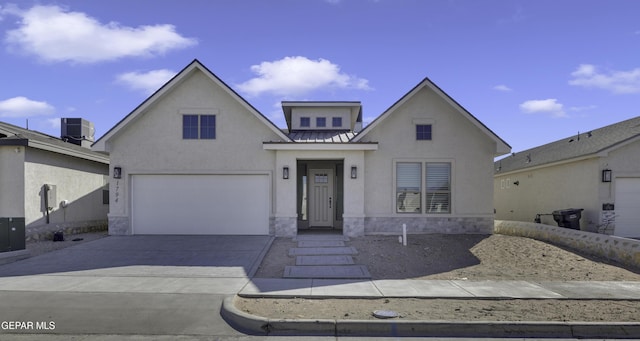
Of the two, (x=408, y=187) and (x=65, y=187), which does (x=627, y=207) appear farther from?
(x=65, y=187)

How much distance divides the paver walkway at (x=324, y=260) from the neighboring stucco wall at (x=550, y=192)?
9.64 metres

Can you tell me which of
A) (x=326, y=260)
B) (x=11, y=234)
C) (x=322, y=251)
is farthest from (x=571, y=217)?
(x=11, y=234)

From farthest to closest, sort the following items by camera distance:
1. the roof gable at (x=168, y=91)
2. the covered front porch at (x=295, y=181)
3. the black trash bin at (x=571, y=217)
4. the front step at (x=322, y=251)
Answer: the black trash bin at (x=571, y=217) < the roof gable at (x=168, y=91) < the covered front porch at (x=295, y=181) < the front step at (x=322, y=251)

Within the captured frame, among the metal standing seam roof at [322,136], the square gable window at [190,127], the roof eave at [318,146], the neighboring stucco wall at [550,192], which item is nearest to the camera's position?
the roof eave at [318,146]

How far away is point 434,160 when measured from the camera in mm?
14742

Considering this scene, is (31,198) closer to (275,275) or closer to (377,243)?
(275,275)

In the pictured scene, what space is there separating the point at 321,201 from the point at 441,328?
1113cm

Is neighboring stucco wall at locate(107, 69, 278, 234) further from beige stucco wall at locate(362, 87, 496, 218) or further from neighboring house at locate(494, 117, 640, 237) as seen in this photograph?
neighboring house at locate(494, 117, 640, 237)

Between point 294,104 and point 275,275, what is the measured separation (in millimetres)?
9728

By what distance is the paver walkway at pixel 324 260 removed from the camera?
9555 mm

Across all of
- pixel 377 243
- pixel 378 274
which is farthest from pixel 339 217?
pixel 378 274

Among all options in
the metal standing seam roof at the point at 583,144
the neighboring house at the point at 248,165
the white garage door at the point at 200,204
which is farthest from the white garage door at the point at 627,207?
the white garage door at the point at 200,204

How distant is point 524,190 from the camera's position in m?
21.2

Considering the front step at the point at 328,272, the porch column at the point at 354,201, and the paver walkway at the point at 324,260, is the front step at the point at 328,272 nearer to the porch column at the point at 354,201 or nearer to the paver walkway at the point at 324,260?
the paver walkway at the point at 324,260
